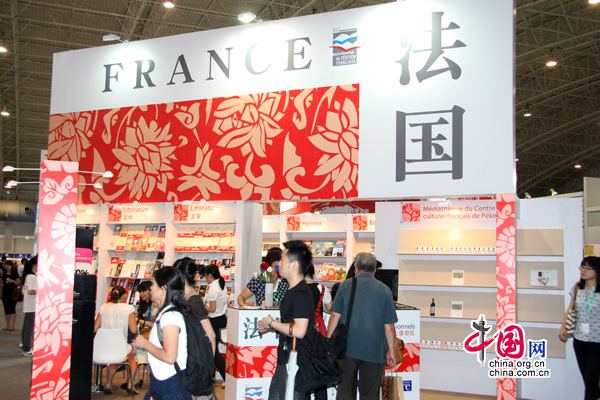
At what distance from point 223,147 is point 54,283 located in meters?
2.99

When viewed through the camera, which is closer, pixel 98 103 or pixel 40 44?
pixel 98 103

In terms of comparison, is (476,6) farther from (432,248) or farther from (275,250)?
(275,250)

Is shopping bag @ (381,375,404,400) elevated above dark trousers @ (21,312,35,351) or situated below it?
above

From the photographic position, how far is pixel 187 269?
3869 mm

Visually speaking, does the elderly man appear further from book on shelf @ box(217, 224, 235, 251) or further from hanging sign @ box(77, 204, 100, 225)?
hanging sign @ box(77, 204, 100, 225)

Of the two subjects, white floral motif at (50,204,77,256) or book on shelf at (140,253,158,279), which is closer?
white floral motif at (50,204,77,256)

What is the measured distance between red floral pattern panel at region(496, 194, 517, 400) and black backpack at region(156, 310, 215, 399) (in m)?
3.58

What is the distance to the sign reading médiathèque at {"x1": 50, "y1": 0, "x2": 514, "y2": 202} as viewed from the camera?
18.3 ft

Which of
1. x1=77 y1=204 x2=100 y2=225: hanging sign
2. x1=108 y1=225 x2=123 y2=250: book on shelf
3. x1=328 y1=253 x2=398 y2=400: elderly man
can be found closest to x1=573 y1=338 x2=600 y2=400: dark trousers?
x1=328 y1=253 x2=398 y2=400: elderly man

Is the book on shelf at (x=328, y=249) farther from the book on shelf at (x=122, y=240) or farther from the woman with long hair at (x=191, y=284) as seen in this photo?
the woman with long hair at (x=191, y=284)

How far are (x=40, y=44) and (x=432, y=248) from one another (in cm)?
1270

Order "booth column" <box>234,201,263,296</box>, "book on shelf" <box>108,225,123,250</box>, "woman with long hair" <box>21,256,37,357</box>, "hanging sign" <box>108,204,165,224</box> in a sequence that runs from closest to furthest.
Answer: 1. "booth column" <box>234,201,263,296</box>
2. "hanging sign" <box>108,204,165,224</box>
3. "book on shelf" <box>108,225,123,250</box>
4. "woman with long hair" <box>21,256,37,357</box>

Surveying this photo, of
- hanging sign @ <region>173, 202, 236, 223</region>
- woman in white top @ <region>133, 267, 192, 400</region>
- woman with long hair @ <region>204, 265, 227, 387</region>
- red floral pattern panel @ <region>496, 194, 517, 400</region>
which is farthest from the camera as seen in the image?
hanging sign @ <region>173, 202, 236, 223</region>

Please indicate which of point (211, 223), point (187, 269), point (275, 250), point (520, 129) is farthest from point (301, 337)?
point (520, 129)
